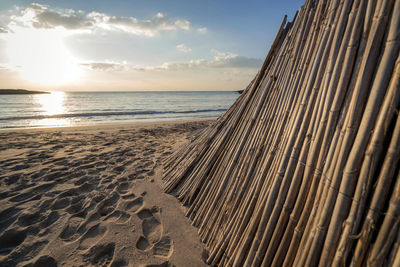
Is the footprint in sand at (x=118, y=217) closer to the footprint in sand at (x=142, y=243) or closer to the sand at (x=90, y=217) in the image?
the sand at (x=90, y=217)

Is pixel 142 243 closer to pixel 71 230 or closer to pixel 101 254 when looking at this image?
pixel 101 254

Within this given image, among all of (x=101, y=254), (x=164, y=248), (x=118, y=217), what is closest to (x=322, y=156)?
(x=164, y=248)

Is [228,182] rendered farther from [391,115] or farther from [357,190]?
[391,115]

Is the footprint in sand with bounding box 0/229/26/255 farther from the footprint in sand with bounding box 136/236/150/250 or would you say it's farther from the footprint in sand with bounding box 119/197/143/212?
the footprint in sand with bounding box 136/236/150/250

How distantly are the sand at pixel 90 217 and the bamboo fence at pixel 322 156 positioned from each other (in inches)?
A: 20.3

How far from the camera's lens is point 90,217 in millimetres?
2396

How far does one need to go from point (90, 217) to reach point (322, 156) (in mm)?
2765

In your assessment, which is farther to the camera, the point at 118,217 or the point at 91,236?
the point at 118,217

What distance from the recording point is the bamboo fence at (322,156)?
919 millimetres

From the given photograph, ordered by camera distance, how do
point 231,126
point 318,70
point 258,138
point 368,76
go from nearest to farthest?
point 368,76 → point 318,70 → point 258,138 → point 231,126

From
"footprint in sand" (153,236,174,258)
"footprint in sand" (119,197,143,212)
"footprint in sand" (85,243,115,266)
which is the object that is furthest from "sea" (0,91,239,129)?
"footprint in sand" (153,236,174,258)

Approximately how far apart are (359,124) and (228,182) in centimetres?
130

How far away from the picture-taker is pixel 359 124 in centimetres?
103

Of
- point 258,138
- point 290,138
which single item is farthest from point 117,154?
point 290,138
